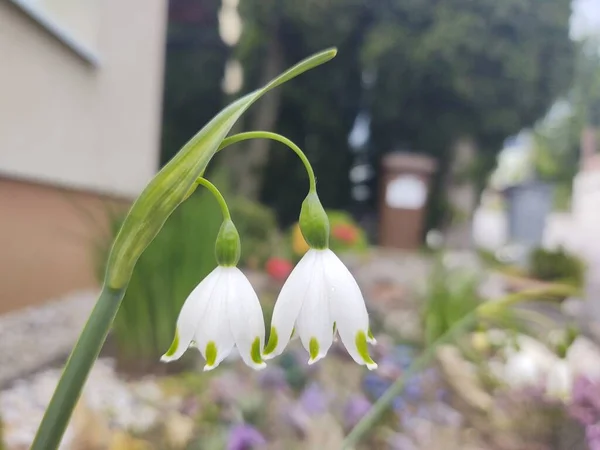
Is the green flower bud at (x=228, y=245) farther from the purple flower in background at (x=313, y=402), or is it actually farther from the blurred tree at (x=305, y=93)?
the blurred tree at (x=305, y=93)

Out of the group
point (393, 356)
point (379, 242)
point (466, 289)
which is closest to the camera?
point (393, 356)

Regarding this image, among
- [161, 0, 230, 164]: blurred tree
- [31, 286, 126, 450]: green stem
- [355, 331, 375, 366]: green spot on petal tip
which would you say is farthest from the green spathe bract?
[161, 0, 230, 164]: blurred tree

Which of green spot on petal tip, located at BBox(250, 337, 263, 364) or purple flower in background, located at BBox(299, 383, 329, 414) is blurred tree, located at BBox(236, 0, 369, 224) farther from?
green spot on petal tip, located at BBox(250, 337, 263, 364)

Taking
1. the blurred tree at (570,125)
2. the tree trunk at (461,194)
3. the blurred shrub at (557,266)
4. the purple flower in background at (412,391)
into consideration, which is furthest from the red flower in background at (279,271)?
the blurred tree at (570,125)

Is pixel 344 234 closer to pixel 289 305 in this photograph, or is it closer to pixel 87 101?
pixel 87 101

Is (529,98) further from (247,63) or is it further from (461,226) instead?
(247,63)

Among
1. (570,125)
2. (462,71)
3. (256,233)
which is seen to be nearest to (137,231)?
(256,233)

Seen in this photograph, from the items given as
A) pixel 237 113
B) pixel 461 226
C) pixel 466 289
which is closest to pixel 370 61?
pixel 461 226
